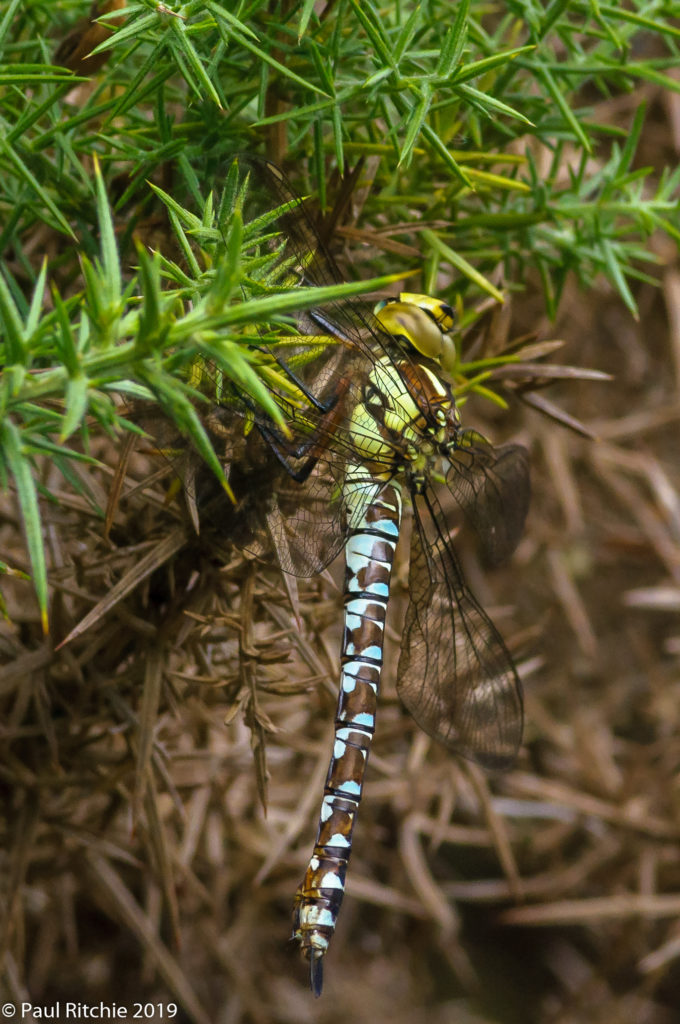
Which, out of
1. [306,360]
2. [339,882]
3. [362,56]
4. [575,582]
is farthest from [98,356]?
[575,582]

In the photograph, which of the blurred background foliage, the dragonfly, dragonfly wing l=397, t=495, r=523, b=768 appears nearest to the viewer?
the blurred background foliage

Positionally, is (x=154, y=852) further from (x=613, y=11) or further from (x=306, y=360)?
(x=613, y=11)

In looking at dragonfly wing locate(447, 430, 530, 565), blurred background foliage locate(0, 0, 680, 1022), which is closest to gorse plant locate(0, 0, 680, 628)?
blurred background foliage locate(0, 0, 680, 1022)

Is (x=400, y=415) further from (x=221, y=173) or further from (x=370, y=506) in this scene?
(x=221, y=173)

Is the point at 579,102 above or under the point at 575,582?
above

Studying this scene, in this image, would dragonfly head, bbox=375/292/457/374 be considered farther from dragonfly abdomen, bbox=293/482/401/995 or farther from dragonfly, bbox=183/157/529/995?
dragonfly abdomen, bbox=293/482/401/995

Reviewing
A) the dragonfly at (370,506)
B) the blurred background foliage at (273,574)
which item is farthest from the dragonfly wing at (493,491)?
the blurred background foliage at (273,574)
